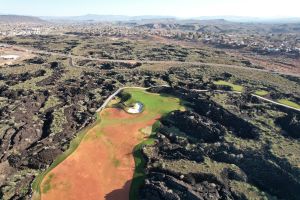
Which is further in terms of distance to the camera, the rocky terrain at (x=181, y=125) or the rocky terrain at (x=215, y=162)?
the rocky terrain at (x=181, y=125)

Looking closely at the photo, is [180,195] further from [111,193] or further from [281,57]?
[281,57]

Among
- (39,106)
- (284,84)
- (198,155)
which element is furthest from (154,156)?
(284,84)

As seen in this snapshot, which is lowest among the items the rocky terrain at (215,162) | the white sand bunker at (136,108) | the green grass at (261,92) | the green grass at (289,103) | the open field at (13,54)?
the open field at (13,54)

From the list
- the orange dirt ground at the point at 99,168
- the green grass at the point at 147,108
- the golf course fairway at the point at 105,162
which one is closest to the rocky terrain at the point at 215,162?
the green grass at the point at 147,108

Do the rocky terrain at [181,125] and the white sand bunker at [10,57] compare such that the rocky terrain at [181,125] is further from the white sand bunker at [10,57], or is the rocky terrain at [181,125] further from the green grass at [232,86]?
the white sand bunker at [10,57]

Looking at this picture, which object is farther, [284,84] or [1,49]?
[1,49]

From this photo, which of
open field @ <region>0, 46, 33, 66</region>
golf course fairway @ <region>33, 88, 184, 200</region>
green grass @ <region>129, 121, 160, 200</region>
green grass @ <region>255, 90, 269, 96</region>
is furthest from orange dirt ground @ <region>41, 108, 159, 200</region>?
open field @ <region>0, 46, 33, 66</region>

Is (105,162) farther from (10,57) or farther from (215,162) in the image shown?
(10,57)
